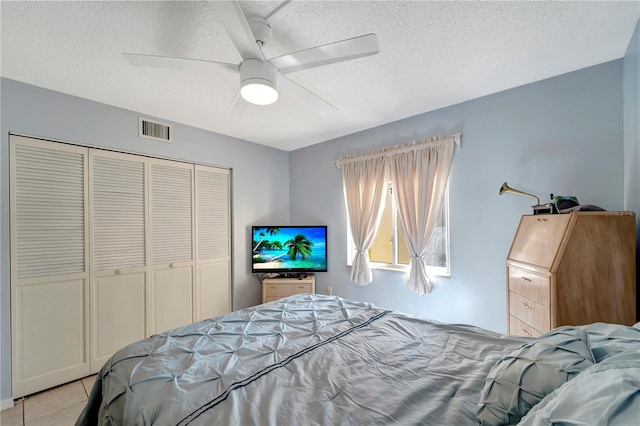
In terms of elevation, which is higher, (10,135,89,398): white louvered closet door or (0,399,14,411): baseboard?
(10,135,89,398): white louvered closet door

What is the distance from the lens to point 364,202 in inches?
131

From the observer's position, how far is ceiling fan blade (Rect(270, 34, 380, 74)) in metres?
1.29

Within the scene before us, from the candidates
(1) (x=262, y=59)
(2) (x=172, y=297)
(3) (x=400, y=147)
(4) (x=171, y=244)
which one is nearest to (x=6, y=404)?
(2) (x=172, y=297)

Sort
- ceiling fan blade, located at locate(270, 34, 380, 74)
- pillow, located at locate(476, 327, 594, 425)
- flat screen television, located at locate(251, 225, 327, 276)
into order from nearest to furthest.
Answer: pillow, located at locate(476, 327, 594, 425) → ceiling fan blade, located at locate(270, 34, 380, 74) → flat screen television, located at locate(251, 225, 327, 276)

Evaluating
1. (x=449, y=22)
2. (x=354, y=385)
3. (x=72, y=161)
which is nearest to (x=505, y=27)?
(x=449, y=22)

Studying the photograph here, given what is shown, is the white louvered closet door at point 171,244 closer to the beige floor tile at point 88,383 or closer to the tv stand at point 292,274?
the beige floor tile at point 88,383

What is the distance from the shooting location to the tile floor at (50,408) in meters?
1.90

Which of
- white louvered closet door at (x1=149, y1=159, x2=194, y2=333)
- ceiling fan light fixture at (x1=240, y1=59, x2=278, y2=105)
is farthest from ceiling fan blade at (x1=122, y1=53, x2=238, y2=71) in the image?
white louvered closet door at (x1=149, y1=159, x2=194, y2=333)

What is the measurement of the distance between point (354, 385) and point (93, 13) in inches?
90.3

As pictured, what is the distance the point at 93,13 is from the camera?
1.46 m

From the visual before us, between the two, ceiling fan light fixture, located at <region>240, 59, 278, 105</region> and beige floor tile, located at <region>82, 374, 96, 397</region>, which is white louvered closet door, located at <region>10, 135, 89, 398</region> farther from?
ceiling fan light fixture, located at <region>240, 59, 278, 105</region>

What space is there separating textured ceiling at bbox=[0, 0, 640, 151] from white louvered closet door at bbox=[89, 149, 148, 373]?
66 centimetres

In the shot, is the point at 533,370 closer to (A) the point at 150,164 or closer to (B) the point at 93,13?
(B) the point at 93,13

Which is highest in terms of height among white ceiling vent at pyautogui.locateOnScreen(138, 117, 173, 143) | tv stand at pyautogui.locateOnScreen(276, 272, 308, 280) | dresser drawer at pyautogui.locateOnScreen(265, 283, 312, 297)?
white ceiling vent at pyautogui.locateOnScreen(138, 117, 173, 143)
